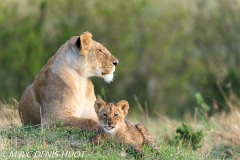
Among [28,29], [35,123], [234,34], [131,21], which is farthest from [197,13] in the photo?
[35,123]

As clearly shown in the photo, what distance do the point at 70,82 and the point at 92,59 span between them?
0.53 meters

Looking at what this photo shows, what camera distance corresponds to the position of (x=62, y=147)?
26.0 ft

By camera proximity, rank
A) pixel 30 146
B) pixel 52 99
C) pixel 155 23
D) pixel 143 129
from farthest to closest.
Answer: pixel 155 23 < pixel 52 99 < pixel 143 129 < pixel 30 146

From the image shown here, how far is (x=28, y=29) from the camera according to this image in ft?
96.4

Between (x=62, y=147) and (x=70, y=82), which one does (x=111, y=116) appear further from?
(x=70, y=82)

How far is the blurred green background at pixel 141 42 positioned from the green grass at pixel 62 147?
15.3 m

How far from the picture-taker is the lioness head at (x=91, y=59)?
9369mm

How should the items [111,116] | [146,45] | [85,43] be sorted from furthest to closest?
[146,45] → [85,43] → [111,116]

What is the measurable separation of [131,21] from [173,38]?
482cm

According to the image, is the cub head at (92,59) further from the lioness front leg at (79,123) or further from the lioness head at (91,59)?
the lioness front leg at (79,123)

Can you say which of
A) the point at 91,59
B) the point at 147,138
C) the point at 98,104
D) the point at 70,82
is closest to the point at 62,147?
the point at 98,104

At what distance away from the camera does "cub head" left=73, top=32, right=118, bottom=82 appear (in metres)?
9.37

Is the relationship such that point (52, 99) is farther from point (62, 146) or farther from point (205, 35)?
point (205, 35)

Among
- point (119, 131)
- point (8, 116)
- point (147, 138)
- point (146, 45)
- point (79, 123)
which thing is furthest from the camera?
point (146, 45)
